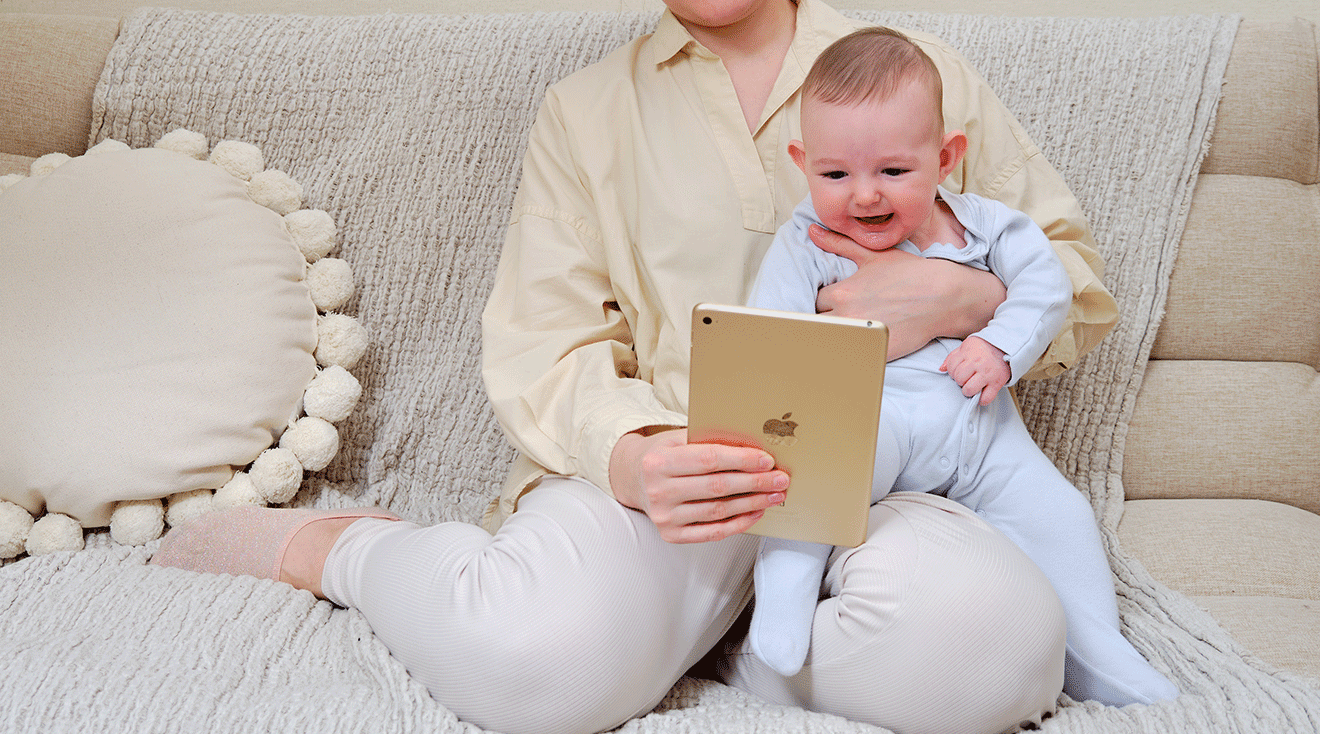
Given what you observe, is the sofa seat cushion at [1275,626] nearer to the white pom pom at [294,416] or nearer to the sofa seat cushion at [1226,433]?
the sofa seat cushion at [1226,433]

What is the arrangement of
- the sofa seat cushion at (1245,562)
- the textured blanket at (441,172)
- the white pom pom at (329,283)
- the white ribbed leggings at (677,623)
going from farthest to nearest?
the white pom pom at (329,283)
the textured blanket at (441,172)
the sofa seat cushion at (1245,562)
the white ribbed leggings at (677,623)

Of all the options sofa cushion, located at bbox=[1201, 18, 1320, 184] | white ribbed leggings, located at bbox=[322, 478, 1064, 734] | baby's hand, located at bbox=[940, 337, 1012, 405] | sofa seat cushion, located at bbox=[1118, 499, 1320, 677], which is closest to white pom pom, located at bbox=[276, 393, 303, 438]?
white ribbed leggings, located at bbox=[322, 478, 1064, 734]

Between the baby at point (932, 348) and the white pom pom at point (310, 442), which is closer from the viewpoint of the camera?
the baby at point (932, 348)

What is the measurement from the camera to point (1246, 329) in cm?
121

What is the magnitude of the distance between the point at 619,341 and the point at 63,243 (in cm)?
68

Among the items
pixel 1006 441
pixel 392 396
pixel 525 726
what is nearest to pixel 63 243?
pixel 392 396

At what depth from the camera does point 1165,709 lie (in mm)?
809

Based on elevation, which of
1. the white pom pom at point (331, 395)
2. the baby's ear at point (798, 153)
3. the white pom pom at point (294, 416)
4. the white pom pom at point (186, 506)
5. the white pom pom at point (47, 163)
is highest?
the baby's ear at point (798, 153)

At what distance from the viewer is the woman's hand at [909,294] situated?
92 centimetres

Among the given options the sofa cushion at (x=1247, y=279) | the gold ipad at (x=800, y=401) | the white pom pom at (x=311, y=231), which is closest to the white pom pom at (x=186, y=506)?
the white pom pom at (x=311, y=231)

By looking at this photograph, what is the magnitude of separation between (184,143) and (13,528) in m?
0.52

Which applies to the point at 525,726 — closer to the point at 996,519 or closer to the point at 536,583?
the point at 536,583

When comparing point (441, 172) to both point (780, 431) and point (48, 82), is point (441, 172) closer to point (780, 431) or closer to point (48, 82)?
point (48, 82)

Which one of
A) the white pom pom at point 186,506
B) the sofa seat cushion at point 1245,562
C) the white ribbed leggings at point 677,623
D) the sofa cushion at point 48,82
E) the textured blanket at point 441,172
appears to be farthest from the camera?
the sofa cushion at point 48,82
